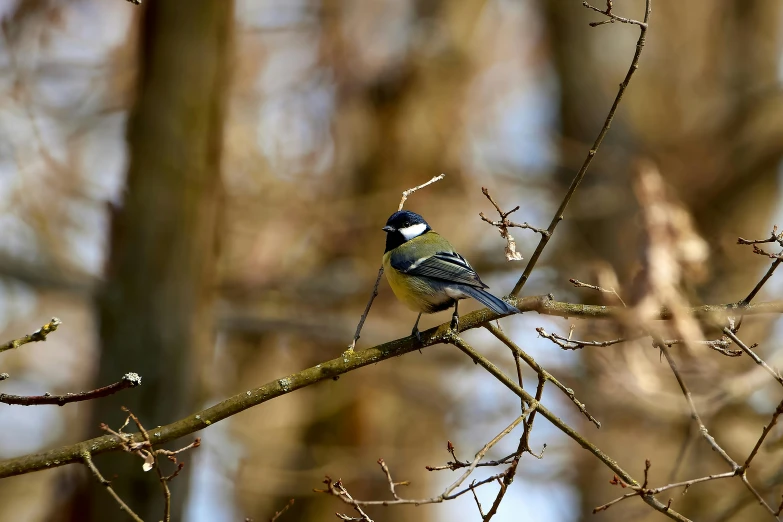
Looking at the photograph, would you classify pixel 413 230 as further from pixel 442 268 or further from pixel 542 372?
pixel 542 372

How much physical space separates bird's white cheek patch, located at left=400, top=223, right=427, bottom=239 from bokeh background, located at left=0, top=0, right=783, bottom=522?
1.28 m

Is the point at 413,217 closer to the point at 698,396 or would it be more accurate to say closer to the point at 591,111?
the point at 698,396

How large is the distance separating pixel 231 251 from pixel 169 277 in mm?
4466

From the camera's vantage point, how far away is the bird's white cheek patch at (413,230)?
4.64m

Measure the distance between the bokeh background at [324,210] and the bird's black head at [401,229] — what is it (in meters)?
1.34

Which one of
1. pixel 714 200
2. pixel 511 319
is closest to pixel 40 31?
pixel 511 319

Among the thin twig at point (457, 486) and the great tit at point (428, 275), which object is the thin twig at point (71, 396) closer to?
the thin twig at point (457, 486)

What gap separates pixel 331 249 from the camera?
8.99 metres

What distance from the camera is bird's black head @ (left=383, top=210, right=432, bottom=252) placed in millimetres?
4496

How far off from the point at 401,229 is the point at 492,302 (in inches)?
67.1

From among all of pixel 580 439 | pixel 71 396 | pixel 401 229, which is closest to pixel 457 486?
pixel 580 439

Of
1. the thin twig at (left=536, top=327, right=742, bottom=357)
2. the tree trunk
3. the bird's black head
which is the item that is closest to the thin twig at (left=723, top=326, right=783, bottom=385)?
the thin twig at (left=536, top=327, right=742, bottom=357)

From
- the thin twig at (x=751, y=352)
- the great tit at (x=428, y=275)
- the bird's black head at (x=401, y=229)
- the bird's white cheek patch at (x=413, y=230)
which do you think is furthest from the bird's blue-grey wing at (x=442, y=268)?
the thin twig at (x=751, y=352)

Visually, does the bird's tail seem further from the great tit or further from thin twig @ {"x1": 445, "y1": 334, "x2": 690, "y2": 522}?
thin twig @ {"x1": 445, "y1": 334, "x2": 690, "y2": 522}
